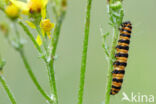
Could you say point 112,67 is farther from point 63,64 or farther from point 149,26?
point 149,26

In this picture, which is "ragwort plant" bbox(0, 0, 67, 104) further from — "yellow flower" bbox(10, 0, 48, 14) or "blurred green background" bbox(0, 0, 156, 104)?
"blurred green background" bbox(0, 0, 156, 104)

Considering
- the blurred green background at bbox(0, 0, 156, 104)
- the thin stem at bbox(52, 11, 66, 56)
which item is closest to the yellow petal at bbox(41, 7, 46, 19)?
the thin stem at bbox(52, 11, 66, 56)

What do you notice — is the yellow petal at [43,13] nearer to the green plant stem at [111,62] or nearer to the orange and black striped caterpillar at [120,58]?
the green plant stem at [111,62]

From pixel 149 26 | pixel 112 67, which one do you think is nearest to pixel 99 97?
pixel 149 26

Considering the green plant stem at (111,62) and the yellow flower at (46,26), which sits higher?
the yellow flower at (46,26)

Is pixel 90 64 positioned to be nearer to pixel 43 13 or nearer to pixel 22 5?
pixel 43 13

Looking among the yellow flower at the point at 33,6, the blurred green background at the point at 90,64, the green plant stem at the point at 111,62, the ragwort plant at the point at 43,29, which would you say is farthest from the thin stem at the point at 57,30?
the blurred green background at the point at 90,64

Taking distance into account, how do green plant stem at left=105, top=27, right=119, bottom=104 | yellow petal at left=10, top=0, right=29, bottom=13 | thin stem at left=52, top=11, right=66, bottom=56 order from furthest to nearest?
1. green plant stem at left=105, top=27, right=119, bottom=104
2. yellow petal at left=10, top=0, right=29, bottom=13
3. thin stem at left=52, top=11, right=66, bottom=56

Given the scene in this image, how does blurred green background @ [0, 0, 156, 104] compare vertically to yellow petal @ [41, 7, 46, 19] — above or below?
below
